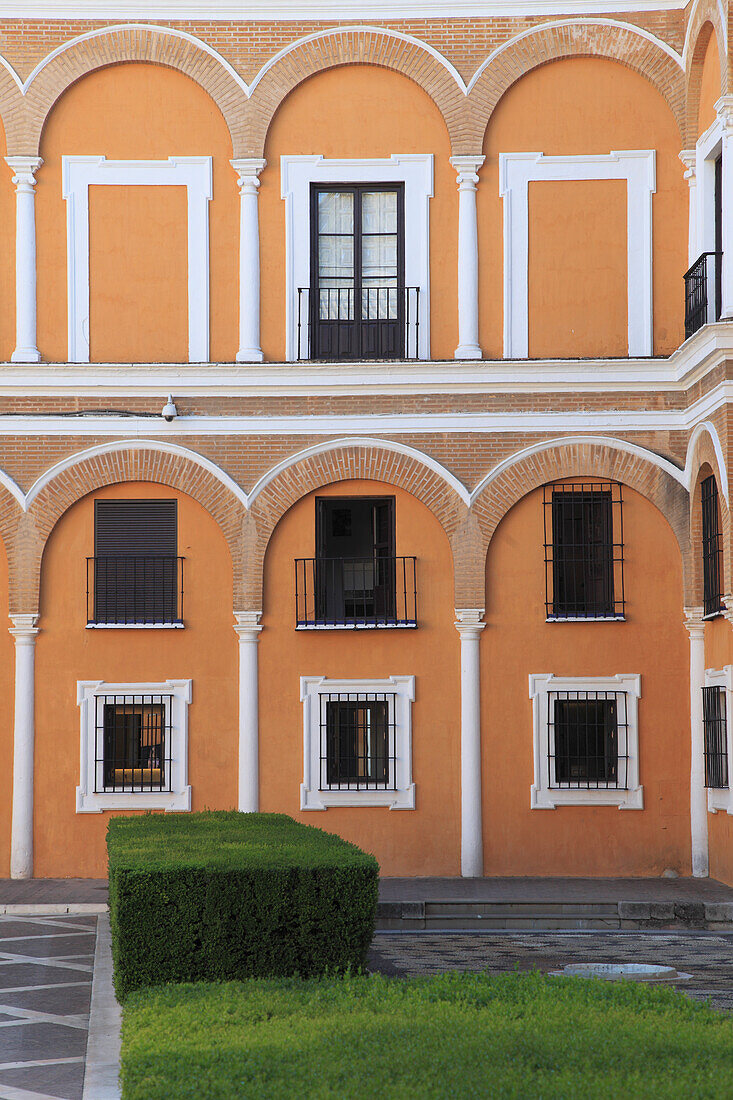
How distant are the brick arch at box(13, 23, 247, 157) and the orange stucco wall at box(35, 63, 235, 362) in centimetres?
13

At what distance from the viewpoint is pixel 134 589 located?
621 inches

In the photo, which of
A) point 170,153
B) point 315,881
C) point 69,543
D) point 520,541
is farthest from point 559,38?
point 315,881

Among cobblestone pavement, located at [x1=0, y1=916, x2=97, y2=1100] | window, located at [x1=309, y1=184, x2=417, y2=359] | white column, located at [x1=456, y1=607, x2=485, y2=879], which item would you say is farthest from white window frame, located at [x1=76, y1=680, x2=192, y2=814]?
window, located at [x1=309, y1=184, x2=417, y2=359]

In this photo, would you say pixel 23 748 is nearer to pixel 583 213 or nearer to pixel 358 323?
pixel 358 323

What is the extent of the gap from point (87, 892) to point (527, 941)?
4.93m

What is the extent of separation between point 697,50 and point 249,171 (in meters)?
5.20

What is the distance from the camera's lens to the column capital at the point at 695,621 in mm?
15273

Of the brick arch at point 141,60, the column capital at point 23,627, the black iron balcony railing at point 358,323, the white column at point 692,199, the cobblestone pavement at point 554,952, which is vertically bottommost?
the cobblestone pavement at point 554,952

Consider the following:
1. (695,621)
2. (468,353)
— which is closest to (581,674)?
(695,621)

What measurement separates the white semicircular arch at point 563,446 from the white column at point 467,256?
131 cm

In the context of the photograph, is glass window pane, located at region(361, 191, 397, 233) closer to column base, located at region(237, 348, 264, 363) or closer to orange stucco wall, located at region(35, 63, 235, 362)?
orange stucco wall, located at region(35, 63, 235, 362)

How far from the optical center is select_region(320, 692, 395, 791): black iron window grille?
1549 cm

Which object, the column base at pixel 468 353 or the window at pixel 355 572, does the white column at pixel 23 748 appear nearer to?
the window at pixel 355 572

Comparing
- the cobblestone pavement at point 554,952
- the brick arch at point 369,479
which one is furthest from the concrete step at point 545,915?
the brick arch at point 369,479
